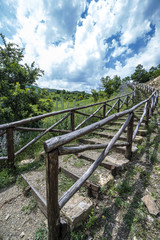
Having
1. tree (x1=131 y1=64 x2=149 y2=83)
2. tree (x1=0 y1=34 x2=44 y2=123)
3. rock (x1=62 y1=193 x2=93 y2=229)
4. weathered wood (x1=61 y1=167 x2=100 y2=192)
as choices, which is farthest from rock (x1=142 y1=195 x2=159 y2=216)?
tree (x1=131 y1=64 x2=149 y2=83)

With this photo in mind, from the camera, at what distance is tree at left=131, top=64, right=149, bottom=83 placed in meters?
40.4

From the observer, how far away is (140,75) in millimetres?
43562

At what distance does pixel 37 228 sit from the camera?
1445 millimetres

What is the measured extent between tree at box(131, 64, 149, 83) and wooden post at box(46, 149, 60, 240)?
48.4 metres

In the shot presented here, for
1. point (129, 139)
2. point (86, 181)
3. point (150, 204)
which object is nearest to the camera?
point (150, 204)

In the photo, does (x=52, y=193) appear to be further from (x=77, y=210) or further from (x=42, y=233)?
(x=42, y=233)

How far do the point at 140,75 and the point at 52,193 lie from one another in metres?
52.4

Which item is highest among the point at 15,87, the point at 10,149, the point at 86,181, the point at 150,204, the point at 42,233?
the point at 15,87

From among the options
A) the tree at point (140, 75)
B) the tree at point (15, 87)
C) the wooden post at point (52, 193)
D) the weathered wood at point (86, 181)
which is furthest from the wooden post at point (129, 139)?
the tree at point (140, 75)

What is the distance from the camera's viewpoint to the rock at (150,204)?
4.73 ft

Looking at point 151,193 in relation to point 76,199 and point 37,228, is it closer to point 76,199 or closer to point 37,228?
point 76,199

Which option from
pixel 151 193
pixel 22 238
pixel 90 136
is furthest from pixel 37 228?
pixel 90 136

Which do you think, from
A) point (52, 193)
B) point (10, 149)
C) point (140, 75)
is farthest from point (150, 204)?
point (140, 75)

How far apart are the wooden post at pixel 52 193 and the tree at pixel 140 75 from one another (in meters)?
48.4
